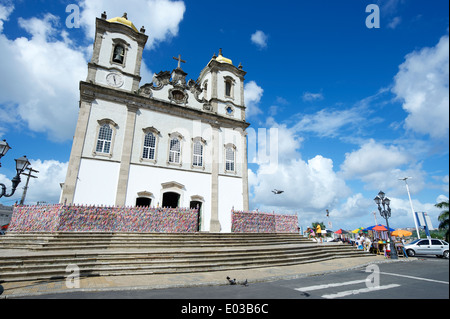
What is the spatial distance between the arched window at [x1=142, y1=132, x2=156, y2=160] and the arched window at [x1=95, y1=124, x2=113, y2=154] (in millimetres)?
2504

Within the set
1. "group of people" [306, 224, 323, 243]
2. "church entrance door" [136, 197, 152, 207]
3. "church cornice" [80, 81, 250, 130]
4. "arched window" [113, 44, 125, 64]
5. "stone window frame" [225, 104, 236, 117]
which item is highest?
"arched window" [113, 44, 125, 64]

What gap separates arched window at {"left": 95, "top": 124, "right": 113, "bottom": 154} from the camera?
1655cm

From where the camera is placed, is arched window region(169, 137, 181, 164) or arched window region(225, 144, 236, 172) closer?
arched window region(169, 137, 181, 164)

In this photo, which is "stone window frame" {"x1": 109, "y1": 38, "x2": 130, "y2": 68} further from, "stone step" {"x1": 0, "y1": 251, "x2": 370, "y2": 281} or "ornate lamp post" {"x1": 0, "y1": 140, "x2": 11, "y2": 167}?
"stone step" {"x1": 0, "y1": 251, "x2": 370, "y2": 281}

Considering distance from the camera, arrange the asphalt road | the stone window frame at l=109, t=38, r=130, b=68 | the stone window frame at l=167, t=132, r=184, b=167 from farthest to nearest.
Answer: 1. the stone window frame at l=109, t=38, r=130, b=68
2. the stone window frame at l=167, t=132, r=184, b=167
3. the asphalt road

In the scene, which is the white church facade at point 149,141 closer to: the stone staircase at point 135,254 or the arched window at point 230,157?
the arched window at point 230,157

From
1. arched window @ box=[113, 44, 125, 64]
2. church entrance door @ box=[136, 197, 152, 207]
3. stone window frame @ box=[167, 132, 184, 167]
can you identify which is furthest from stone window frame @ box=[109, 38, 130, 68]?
church entrance door @ box=[136, 197, 152, 207]

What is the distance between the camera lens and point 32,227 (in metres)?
13.0

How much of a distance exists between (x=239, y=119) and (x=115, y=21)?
13.9 m

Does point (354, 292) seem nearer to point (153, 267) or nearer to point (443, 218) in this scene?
point (153, 267)

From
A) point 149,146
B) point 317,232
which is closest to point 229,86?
point 149,146

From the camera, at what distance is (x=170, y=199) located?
19.2 m

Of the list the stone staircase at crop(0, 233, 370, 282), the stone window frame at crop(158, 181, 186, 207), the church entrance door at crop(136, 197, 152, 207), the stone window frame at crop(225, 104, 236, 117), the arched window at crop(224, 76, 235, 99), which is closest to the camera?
the stone staircase at crop(0, 233, 370, 282)
